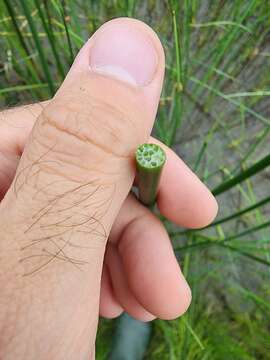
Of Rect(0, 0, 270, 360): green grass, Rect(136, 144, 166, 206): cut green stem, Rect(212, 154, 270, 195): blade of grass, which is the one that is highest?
Rect(136, 144, 166, 206): cut green stem

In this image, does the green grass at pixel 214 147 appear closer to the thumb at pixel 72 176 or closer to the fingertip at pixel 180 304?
the fingertip at pixel 180 304

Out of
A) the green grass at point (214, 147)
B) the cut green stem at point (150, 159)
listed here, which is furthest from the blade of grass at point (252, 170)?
the green grass at point (214, 147)

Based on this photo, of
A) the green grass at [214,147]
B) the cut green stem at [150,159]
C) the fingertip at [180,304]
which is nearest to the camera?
the cut green stem at [150,159]

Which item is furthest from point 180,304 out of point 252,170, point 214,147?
point 214,147

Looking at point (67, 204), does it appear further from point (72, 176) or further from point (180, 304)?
point (180, 304)

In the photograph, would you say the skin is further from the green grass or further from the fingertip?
the green grass

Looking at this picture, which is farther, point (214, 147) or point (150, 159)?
point (214, 147)

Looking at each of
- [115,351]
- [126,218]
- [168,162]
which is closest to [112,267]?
[126,218]

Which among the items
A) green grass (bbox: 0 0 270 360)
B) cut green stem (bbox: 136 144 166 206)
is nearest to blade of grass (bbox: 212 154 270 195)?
cut green stem (bbox: 136 144 166 206)
